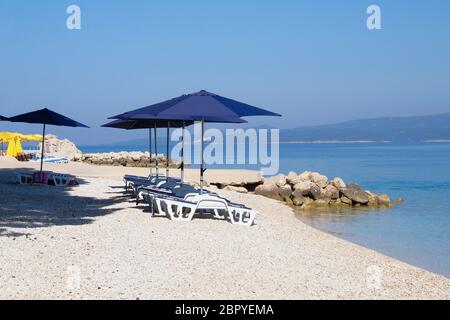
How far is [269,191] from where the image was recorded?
22.0 meters

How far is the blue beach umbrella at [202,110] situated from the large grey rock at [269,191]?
1024 cm

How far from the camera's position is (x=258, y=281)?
6.70 meters

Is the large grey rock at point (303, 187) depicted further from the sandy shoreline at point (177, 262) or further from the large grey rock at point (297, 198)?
the sandy shoreline at point (177, 262)

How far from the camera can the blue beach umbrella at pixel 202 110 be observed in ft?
34.5

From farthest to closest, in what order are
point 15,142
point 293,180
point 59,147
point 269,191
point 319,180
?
point 59,147 → point 15,142 → point 319,180 → point 293,180 → point 269,191

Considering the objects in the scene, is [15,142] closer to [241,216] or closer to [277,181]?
[277,181]

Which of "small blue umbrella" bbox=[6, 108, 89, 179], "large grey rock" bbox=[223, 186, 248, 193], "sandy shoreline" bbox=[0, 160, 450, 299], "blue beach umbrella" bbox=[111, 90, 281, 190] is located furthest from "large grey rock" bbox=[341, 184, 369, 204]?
"blue beach umbrella" bbox=[111, 90, 281, 190]

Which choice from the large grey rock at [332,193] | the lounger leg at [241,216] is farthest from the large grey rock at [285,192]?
the lounger leg at [241,216]

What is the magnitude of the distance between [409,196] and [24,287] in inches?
868

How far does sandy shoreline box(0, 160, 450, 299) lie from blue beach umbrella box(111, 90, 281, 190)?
1.86 m

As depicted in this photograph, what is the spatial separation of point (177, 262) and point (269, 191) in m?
14.8

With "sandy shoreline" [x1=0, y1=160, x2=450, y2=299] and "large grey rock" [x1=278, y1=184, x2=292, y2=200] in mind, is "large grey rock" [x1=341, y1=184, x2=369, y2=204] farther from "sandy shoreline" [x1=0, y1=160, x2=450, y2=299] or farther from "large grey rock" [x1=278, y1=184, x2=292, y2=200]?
"sandy shoreline" [x1=0, y1=160, x2=450, y2=299]

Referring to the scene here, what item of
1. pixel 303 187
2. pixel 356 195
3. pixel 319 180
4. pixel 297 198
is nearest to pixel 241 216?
pixel 297 198

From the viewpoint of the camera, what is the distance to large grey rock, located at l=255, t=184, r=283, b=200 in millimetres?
21766
